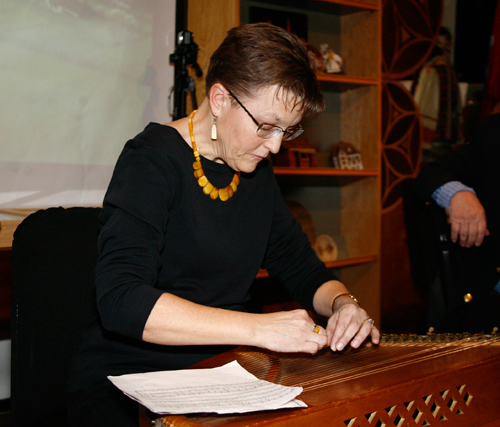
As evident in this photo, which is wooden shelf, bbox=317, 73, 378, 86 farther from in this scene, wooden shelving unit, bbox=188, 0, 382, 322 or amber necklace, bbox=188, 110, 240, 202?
amber necklace, bbox=188, 110, 240, 202

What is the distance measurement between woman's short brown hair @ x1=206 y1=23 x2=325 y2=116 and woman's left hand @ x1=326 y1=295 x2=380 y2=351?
0.49 meters

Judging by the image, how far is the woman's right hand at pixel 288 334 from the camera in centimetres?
91

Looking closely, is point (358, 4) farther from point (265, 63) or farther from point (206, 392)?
point (206, 392)

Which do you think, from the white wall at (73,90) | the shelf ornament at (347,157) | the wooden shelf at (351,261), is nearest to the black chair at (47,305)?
the white wall at (73,90)

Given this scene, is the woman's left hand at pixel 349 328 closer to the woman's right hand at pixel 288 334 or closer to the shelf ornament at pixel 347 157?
the woman's right hand at pixel 288 334

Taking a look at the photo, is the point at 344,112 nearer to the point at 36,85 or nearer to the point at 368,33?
the point at 368,33

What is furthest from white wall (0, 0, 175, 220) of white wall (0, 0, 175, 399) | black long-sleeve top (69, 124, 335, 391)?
black long-sleeve top (69, 124, 335, 391)

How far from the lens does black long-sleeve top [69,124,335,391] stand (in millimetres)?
936

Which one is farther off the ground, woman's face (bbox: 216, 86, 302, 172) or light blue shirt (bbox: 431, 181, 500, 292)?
woman's face (bbox: 216, 86, 302, 172)

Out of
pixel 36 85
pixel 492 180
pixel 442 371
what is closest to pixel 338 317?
pixel 442 371

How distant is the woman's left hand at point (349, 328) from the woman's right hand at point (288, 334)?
4.9 inches

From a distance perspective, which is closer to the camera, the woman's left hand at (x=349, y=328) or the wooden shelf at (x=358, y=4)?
the woman's left hand at (x=349, y=328)

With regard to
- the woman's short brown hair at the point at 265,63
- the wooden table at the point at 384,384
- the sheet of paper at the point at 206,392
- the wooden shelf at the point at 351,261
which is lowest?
the wooden shelf at the point at 351,261

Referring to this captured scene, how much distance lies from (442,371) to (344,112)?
261 cm
